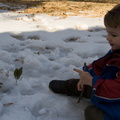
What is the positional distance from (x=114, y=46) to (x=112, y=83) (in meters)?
0.27

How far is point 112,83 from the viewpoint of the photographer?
1359 millimetres

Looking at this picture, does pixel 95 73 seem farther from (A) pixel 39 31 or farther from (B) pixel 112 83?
(A) pixel 39 31

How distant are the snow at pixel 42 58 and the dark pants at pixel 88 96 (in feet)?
0.18

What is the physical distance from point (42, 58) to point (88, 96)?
0.94 metres

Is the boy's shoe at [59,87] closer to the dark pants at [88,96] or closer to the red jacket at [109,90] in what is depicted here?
the dark pants at [88,96]

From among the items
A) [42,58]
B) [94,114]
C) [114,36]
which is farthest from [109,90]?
[42,58]

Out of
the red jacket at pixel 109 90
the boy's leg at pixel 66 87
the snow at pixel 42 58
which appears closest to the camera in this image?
the red jacket at pixel 109 90

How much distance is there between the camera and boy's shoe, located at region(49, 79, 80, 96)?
5.96 ft

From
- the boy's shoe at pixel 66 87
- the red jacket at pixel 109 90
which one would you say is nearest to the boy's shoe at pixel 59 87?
the boy's shoe at pixel 66 87

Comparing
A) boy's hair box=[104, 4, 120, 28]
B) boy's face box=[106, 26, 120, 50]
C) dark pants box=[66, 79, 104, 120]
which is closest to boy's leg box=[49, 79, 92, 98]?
dark pants box=[66, 79, 104, 120]

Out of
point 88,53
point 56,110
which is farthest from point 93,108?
point 88,53

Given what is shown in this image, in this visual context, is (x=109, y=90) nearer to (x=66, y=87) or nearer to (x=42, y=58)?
(x=66, y=87)

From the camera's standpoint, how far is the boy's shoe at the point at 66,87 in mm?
1818

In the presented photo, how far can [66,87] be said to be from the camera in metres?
1.85
